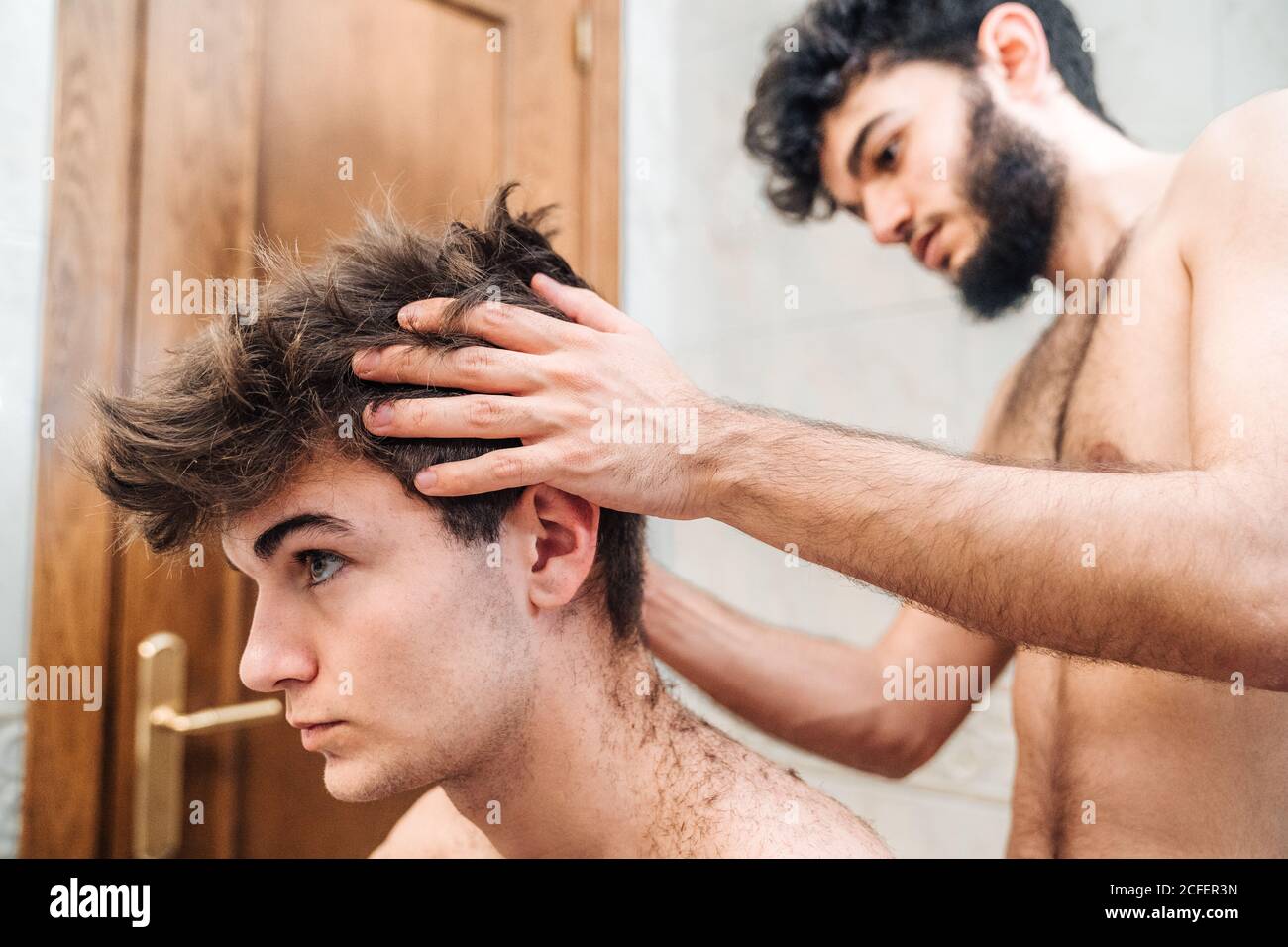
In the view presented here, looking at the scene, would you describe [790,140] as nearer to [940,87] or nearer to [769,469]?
[940,87]

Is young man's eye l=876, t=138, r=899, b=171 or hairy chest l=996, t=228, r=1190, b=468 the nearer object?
hairy chest l=996, t=228, r=1190, b=468

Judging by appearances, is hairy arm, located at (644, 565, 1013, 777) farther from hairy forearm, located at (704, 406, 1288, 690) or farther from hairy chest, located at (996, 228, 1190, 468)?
hairy forearm, located at (704, 406, 1288, 690)

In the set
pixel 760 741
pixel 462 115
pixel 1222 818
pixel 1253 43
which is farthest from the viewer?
pixel 760 741

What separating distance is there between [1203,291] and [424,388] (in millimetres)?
616

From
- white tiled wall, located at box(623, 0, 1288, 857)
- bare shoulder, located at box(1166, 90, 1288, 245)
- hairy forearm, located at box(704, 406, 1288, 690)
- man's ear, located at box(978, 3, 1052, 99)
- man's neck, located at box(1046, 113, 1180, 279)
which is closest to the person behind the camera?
hairy forearm, located at box(704, 406, 1288, 690)

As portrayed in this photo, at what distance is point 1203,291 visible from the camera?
68cm

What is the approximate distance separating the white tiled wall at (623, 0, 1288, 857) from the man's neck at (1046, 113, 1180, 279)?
0.17m

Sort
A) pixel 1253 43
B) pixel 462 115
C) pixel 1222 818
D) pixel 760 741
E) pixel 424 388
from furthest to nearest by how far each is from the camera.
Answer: pixel 760 741
pixel 462 115
pixel 1253 43
pixel 1222 818
pixel 424 388

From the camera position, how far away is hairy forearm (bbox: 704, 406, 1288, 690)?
0.56 metres

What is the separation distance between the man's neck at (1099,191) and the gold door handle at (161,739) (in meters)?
1.08

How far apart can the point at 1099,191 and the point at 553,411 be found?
66 centimetres


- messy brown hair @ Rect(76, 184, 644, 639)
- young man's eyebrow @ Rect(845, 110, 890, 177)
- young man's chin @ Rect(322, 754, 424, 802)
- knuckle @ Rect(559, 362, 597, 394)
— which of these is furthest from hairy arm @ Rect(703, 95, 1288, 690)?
young man's eyebrow @ Rect(845, 110, 890, 177)
